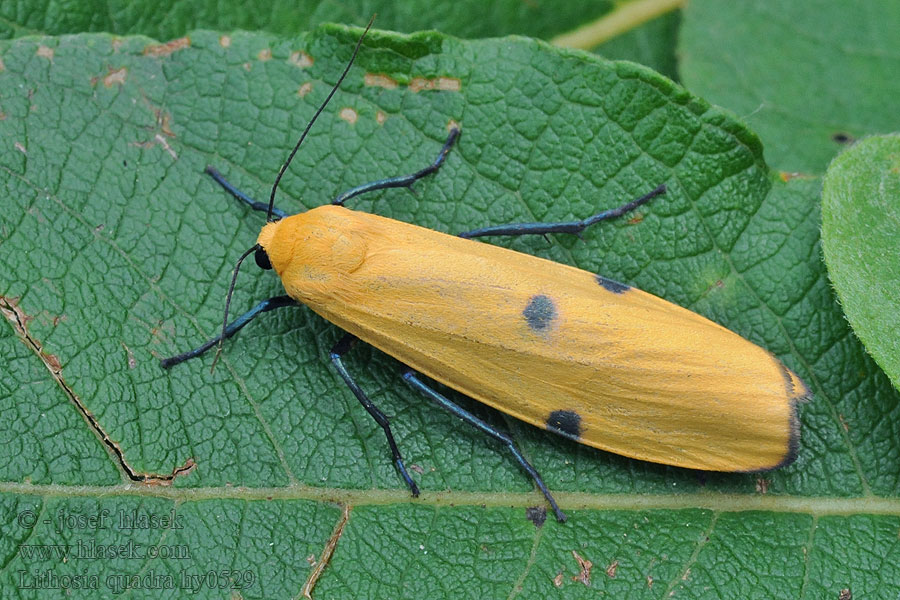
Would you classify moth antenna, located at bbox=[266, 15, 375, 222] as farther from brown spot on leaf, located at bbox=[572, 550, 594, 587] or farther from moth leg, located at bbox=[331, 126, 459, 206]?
brown spot on leaf, located at bbox=[572, 550, 594, 587]

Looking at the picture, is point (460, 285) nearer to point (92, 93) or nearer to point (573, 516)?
point (573, 516)

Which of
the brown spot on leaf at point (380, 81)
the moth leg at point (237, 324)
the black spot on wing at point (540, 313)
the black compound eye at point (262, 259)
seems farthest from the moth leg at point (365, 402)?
the brown spot on leaf at point (380, 81)

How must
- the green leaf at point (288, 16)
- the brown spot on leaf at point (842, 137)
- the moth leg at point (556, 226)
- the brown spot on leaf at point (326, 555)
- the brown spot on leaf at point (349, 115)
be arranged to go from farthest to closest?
the brown spot on leaf at point (842, 137) < the green leaf at point (288, 16) < the brown spot on leaf at point (349, 115) < the moth leg at point (556, 226) < the brown spot on leaf at point (326, 555)

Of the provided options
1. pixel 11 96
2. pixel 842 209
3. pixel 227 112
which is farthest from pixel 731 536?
pixel 11 96

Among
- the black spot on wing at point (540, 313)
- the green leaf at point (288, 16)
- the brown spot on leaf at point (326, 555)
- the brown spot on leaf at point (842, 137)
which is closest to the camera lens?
the brown spot on leaf at point (326, 555)

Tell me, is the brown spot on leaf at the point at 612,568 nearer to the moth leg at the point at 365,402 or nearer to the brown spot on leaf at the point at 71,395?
the moth leg at the point at 365,402

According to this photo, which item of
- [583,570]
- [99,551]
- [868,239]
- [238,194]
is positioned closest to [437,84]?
[238,194]

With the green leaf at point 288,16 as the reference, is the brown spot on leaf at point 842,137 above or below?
below
